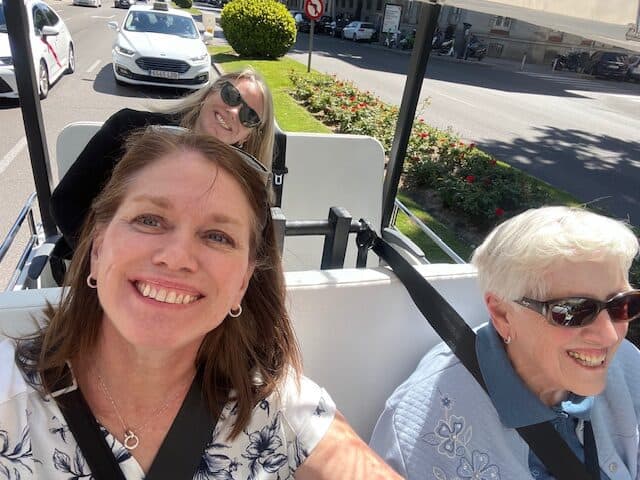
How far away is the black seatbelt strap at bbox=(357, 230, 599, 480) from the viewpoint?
151 cm

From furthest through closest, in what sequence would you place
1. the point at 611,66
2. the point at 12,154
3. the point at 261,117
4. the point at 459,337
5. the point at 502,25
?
the point at 502,25, the point at 611,66, the point at 12,154, the point at 261,117, the point at 459,337

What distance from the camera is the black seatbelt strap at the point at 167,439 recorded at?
121 centimetres

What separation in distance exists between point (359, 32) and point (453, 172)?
29847mm

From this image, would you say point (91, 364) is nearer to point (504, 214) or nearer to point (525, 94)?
point (504, 214)

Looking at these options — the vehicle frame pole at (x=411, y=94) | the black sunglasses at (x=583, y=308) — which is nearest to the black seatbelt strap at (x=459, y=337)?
the black sunglasses at (x=583, y=308)

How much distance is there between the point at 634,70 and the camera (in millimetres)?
27344

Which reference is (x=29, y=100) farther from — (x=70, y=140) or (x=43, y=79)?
(x=43, y=79)

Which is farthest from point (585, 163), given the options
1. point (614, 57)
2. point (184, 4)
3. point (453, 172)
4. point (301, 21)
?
point (184, 4)

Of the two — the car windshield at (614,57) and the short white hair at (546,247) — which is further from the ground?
the short white hair at (546,247)

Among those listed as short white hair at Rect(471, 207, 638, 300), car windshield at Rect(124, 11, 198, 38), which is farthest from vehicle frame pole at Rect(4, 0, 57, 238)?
car windshield at Rect(124, 11, 198, 38)

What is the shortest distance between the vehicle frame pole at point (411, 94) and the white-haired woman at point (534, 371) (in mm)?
1399

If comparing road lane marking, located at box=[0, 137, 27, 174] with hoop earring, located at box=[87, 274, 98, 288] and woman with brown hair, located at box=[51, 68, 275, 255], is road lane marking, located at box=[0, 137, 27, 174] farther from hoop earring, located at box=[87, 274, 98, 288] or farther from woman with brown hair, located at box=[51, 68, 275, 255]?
hoop earring, located at box=[87, 274, 98, 288]

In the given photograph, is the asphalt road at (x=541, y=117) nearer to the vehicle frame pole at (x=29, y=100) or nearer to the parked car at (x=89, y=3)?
the vehicle frame pole at (x=29, y=100)

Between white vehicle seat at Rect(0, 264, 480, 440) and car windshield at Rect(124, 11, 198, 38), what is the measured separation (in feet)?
34.4
